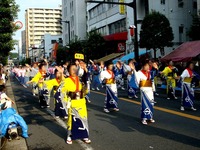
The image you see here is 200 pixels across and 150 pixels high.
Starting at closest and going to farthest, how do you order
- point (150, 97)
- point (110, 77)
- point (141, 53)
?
1. point (150, 97)
2. point (110, 77)
3. point (141, 53)

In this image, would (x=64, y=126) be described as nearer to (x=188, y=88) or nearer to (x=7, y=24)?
(x=188, y=88)

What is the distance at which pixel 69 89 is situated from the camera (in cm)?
630

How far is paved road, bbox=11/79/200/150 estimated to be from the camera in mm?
5969

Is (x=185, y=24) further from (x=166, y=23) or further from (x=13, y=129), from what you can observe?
(x=13, y=129)

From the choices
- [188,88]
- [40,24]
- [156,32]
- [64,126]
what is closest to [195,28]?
[156,32]

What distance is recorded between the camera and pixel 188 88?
9875mm

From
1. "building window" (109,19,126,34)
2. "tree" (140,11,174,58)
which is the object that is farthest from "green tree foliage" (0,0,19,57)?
"building window" (109,19,126,34)

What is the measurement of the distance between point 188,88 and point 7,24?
28.4ft

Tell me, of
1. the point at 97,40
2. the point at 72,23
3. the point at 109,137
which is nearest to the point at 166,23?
the point at 97,40

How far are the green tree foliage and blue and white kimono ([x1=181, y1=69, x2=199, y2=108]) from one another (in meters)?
8.35

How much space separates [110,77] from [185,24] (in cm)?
2247

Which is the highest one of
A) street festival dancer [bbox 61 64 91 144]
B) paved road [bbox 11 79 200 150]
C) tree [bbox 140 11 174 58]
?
tree [bbox 140 11 174 58]

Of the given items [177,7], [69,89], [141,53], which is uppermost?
[177,7]

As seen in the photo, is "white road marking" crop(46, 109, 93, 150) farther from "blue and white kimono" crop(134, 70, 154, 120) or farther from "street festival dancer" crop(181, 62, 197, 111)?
"street festival dancer" crop(181, 62, 197, 111)
